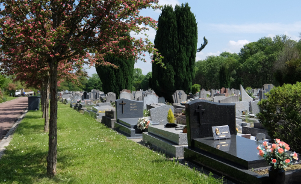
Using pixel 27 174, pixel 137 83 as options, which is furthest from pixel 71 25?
pixel 137 83

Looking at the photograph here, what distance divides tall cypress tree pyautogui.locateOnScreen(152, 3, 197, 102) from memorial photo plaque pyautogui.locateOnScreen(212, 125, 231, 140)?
18190 millimetres

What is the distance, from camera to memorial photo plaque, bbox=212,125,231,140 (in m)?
6.02

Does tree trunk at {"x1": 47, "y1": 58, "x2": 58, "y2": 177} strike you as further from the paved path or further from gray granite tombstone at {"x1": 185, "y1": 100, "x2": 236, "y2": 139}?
the paved path

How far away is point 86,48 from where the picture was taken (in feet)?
16.0

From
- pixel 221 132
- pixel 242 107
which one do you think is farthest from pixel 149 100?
pixel 221 132

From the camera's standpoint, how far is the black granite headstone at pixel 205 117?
20.3ft

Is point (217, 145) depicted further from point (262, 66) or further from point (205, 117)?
point (262, 66)

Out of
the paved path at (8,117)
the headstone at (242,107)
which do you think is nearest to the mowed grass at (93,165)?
the paved path at (8,117)

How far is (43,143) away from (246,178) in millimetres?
6493

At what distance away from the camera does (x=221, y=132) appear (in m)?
6.11

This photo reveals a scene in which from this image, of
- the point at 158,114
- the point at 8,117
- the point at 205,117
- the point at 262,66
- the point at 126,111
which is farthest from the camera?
the point at 262,66

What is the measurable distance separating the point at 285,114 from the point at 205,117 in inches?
75.2

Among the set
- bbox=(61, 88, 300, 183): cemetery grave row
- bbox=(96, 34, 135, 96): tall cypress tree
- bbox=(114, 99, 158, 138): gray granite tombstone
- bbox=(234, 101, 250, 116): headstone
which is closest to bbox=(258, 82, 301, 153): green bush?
bbox=(61, 88, 300, 183): cemetery grave row

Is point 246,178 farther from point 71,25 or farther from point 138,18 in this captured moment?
point 71,25
